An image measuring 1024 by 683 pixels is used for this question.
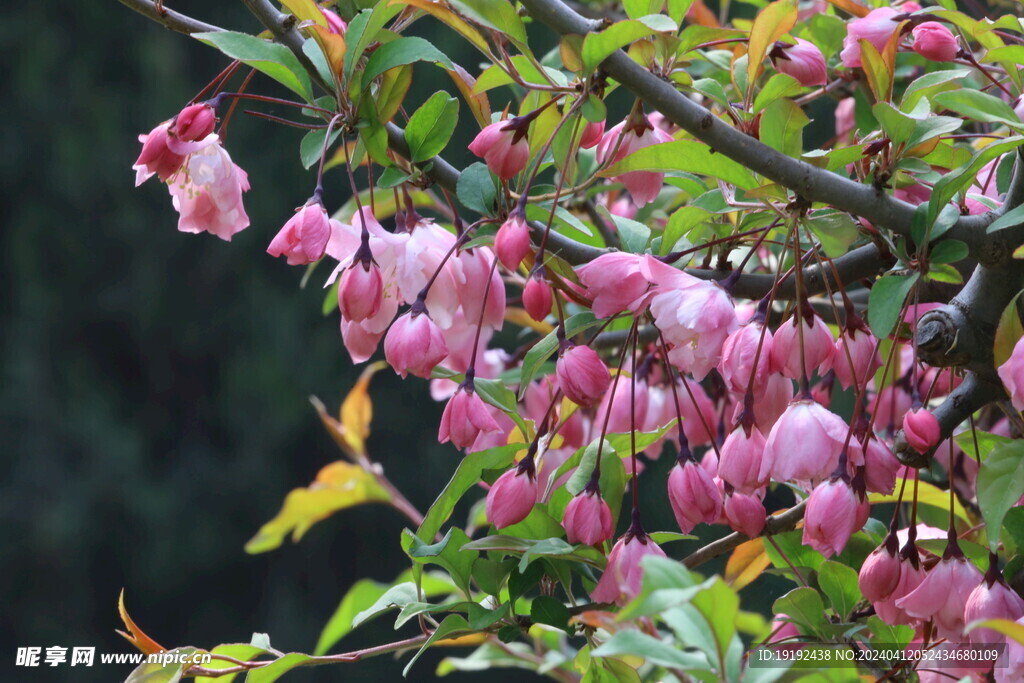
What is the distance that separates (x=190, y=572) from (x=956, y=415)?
Answer: 5.80 feet

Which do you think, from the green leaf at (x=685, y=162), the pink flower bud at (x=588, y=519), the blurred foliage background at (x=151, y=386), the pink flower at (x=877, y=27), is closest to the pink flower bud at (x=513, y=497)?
the pink flower bud at (x=588, y=519)

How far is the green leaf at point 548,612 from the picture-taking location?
0.40m

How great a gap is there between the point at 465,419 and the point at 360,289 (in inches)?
2.6

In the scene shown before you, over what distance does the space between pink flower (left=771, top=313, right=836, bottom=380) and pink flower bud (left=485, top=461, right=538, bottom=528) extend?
0.10 metres

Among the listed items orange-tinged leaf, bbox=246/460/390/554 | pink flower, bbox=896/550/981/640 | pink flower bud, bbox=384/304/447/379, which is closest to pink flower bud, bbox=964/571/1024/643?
pink flower, bbox=896/550/981/640

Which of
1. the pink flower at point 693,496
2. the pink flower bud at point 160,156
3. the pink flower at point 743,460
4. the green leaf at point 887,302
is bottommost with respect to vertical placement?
the pink flower at point 693,496

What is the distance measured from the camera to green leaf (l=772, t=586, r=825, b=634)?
1.26 ft

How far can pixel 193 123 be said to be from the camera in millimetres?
365

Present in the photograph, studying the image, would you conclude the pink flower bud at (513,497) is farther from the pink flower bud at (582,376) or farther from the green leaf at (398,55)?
the green leaf at (398,55)

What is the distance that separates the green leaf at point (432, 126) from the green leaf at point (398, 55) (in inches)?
0.6

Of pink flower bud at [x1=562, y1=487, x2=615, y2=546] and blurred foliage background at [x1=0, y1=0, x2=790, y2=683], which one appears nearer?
pink flower bud at [x1=562, y1=487, x2=615, y2=546]

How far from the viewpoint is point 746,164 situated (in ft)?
1.07

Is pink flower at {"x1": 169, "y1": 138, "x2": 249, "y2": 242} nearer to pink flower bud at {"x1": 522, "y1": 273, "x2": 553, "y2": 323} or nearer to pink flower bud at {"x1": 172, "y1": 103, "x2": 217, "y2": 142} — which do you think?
pink flower bud at {"x1": 172, "y1": 103, "x2": 217, "y2": 142}

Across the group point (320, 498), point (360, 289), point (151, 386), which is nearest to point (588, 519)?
point (360, 289)
